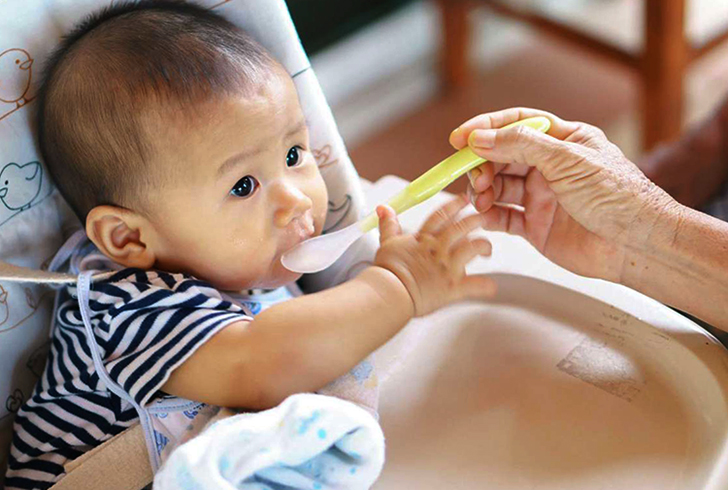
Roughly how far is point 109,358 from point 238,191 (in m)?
0.17

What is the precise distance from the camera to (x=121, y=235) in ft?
2.56

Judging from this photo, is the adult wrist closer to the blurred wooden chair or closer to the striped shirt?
the striped shirt

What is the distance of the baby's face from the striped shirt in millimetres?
33

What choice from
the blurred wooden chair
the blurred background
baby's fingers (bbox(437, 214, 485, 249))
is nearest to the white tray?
baby's fingers (bbox(437, 214, 485, 249))

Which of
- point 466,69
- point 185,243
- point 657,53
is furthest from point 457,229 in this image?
point 466,69

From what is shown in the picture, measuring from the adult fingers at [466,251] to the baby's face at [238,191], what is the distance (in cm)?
13

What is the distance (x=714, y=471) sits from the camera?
0.66 m

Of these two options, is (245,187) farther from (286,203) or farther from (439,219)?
(439,219)

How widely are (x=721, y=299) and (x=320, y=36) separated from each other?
1.53 m

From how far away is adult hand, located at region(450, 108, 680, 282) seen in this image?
2.49 feet

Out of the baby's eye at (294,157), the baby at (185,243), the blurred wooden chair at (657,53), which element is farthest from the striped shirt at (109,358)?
the blurred wooden chair at (657,53)

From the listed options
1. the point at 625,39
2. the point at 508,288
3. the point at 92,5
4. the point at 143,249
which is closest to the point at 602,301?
the point at 508,288

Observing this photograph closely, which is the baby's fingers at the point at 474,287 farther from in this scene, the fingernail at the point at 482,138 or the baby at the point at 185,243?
the fingernail at the point at 482,138

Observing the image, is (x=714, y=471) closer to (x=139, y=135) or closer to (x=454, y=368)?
(x=454, y=368)
